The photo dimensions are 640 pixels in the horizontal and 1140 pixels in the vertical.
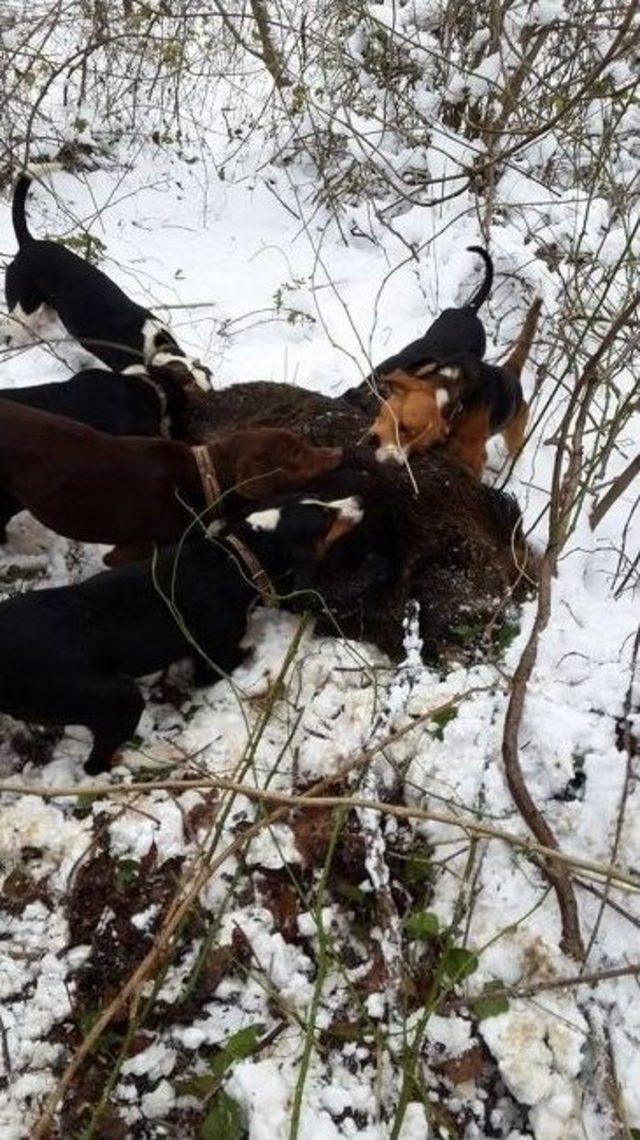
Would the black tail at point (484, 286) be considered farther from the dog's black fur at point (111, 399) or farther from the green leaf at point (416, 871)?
the green leaf at point (416, 871)

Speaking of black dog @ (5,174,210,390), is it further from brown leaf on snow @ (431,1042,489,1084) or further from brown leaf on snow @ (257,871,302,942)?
brown leaf on snow @ (431,1042,489,1084)

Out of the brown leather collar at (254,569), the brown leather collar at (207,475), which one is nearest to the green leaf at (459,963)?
the brown leather collar at (254,569)

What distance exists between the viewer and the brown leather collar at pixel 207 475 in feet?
12.7

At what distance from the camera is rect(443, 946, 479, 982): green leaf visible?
264cm

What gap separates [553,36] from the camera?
6422mm

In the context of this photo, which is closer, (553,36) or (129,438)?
(129,438)

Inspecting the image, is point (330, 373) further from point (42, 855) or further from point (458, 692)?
point (42, 855)

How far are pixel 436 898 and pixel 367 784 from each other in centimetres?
41

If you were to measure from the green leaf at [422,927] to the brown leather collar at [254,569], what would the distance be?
125cm

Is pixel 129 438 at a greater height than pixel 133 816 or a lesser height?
greater

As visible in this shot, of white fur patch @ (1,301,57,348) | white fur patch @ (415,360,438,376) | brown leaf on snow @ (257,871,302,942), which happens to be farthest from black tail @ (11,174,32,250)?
brown leaf on snow @ (257,871,302,942)

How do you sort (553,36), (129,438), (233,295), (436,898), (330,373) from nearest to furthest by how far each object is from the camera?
(436,898) → (129,438) → (330,373) → (233,295) → (553,36)

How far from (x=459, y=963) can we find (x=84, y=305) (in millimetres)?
3558

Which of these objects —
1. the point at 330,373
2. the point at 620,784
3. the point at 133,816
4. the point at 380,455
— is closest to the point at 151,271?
the point at 330,373
